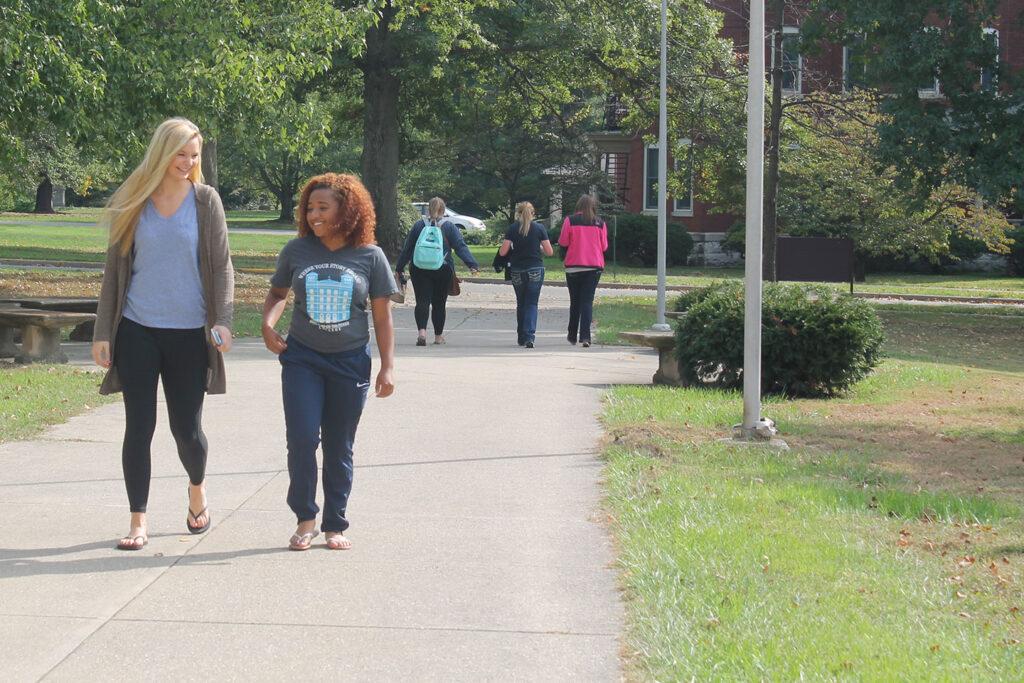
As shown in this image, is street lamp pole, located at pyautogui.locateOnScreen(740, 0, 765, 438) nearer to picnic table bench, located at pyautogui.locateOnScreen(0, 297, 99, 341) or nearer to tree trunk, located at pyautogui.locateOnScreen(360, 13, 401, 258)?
picnic table bench, located at pyautogui.locateOnScreen(0, 297, 99, 341)

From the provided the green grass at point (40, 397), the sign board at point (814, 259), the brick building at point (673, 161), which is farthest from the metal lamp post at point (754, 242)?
the brick building at point (673, 161)

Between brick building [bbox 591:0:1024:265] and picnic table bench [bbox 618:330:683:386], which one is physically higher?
brick building [bbox 591:0:1024:265]

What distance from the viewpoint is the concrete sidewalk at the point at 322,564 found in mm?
4418

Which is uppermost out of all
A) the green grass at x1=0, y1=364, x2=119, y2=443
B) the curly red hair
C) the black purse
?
the curly red hair

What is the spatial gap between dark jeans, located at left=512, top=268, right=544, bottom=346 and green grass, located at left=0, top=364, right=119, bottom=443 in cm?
563

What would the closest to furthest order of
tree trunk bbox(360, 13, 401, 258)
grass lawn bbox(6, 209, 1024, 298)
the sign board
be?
the sign board
tree trunk bbox(360, 13, 401, 258)
grass lawn bbox(6, 209, 1024, 298)

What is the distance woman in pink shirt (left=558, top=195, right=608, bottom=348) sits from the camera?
15.7 meters

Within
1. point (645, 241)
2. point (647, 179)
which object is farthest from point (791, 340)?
point (647, 179)

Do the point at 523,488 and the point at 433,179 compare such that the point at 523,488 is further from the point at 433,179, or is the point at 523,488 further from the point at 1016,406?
the point at 433,179

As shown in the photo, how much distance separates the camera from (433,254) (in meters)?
15.1

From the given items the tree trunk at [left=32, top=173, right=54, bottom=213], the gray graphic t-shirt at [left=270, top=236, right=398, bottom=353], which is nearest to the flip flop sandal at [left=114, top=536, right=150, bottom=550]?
the gray graphic t-shirt at [left=270, top=236, right=398, bottom=353]

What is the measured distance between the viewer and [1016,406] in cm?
1205

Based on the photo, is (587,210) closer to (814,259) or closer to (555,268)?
(814,259)

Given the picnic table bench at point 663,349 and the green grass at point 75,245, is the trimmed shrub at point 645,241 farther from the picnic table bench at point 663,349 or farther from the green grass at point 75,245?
the picnic table bench at point 663,349
